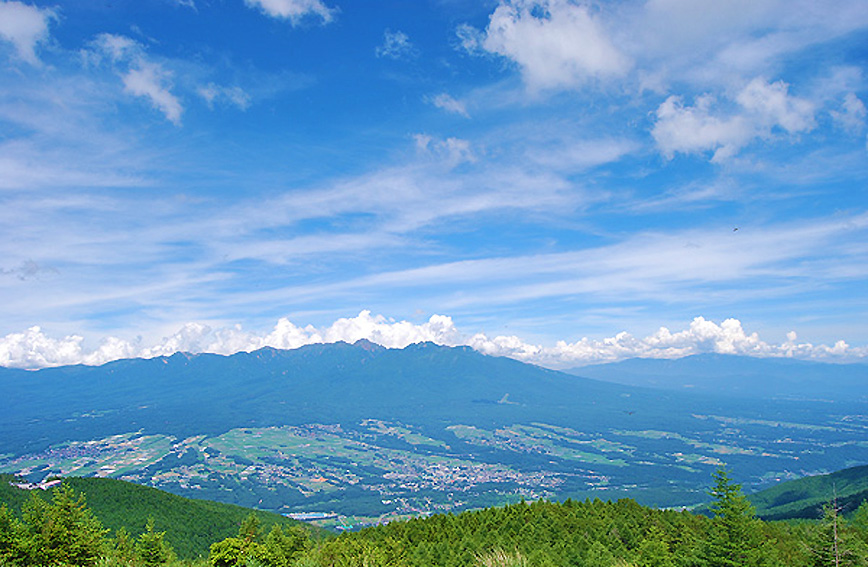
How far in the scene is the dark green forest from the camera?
23.5 metres

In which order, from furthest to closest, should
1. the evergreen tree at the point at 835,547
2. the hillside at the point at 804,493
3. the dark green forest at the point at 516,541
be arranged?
the hillside at the point at 804,493 → the dark green forest at the point at 516,541 → the evergreen tree at the point at 835,547

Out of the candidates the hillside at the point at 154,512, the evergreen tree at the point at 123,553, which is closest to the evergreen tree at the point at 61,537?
the evergreen tree at the point at 123,553

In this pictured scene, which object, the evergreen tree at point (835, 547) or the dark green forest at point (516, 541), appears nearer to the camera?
the evergreen tree at point (835, 547)

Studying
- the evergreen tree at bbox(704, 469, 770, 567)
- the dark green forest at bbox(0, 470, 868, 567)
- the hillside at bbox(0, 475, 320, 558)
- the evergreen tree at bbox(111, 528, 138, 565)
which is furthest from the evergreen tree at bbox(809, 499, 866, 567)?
the hillside at bbox(0, 475, 320, 558)

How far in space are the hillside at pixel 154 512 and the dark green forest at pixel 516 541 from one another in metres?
33.8

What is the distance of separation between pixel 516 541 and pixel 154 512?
74804mm

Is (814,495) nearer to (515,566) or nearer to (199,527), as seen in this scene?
(199,527)

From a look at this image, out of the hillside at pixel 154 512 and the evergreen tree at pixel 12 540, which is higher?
the evergreen tree at pixel 12 540

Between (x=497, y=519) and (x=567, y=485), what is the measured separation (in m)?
168

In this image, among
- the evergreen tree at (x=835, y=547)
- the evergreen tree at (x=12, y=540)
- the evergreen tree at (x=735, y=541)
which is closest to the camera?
the evergreen tree at (x=12, y=540)

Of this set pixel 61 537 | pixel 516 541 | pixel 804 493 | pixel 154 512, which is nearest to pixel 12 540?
pixel 61 537

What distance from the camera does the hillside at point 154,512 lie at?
7519 cm

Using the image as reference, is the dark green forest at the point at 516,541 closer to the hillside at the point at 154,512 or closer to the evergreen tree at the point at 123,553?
the evergreen tree at the point at 123,553

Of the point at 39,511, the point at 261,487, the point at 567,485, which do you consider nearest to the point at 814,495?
the point at 567,485
